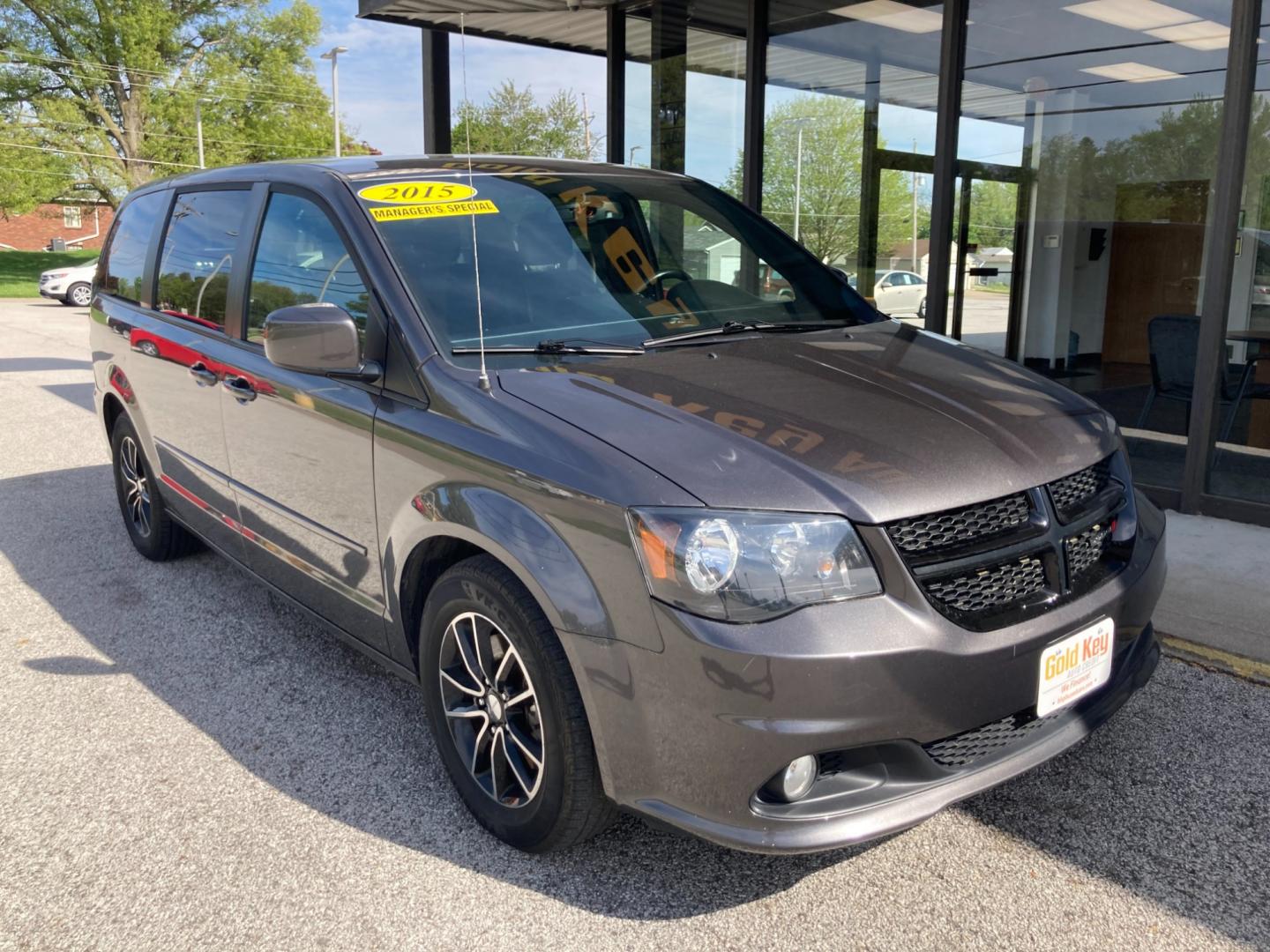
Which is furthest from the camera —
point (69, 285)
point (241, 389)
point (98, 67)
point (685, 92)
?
point (98, 67)

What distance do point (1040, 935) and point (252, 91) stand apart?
44930mm

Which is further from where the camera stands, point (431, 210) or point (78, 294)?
point (78, 294)

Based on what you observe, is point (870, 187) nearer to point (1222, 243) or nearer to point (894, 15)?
point (894, 15)

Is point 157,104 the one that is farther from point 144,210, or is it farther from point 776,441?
point 776,441

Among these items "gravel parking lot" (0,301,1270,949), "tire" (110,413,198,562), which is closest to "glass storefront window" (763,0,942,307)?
"gravel parking lot" (0,301,1270,949)

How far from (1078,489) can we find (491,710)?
1588 millimetres

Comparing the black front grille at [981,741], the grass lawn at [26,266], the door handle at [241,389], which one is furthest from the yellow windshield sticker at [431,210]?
the grass lawn at [26,266]

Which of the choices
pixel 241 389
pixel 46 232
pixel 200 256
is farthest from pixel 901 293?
pixel 46 232

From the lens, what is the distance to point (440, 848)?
2.76 m

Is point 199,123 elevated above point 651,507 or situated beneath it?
elevated above

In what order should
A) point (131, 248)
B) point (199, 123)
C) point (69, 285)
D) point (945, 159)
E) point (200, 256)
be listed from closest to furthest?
point (200, 256), point (131, 248), point (945, 159), point (69, 285), point (199, 123)

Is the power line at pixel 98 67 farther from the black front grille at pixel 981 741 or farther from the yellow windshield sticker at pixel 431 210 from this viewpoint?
the black front grille at pixel 981 741

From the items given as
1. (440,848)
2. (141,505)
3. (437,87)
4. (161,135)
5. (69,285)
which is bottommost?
(440,848)

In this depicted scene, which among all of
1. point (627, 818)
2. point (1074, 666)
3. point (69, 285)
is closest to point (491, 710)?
point (627, 818)
